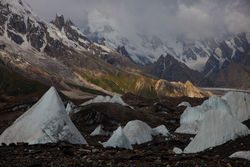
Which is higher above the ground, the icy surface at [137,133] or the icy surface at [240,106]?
the icy surface at [240,106]

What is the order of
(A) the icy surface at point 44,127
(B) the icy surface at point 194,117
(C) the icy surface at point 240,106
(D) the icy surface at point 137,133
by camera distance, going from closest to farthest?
(A) the icy surface at point 44,127
(C) the icy surface at point 240,106
(D) the icy surface at point 137,133
(B) the icy surface at point 194,117

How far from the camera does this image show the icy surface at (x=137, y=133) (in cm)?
4780

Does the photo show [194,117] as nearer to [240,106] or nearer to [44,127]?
[240,106]

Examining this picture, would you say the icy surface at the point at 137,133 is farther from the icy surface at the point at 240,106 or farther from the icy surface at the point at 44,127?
the icy surface at the point at 44,127

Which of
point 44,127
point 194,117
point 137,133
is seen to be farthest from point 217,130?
point 194,117

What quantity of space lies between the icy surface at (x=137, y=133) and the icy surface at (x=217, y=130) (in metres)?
18.8

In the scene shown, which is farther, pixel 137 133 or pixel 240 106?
pixel 137 133

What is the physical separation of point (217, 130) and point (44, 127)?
16689 millimetres

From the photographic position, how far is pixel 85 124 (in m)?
78.2

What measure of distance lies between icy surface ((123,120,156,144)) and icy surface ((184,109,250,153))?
738 inches

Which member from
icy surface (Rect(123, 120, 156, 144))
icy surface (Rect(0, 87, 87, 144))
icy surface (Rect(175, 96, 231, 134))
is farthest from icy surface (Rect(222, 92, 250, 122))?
icy surface (Rect(0, 87, 87, 144))

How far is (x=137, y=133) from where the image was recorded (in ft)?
161

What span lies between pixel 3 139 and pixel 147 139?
30051 millimetres

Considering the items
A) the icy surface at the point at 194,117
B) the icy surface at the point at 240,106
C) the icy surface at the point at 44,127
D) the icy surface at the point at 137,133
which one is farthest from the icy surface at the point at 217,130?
the icy surface at the point at 194,117
